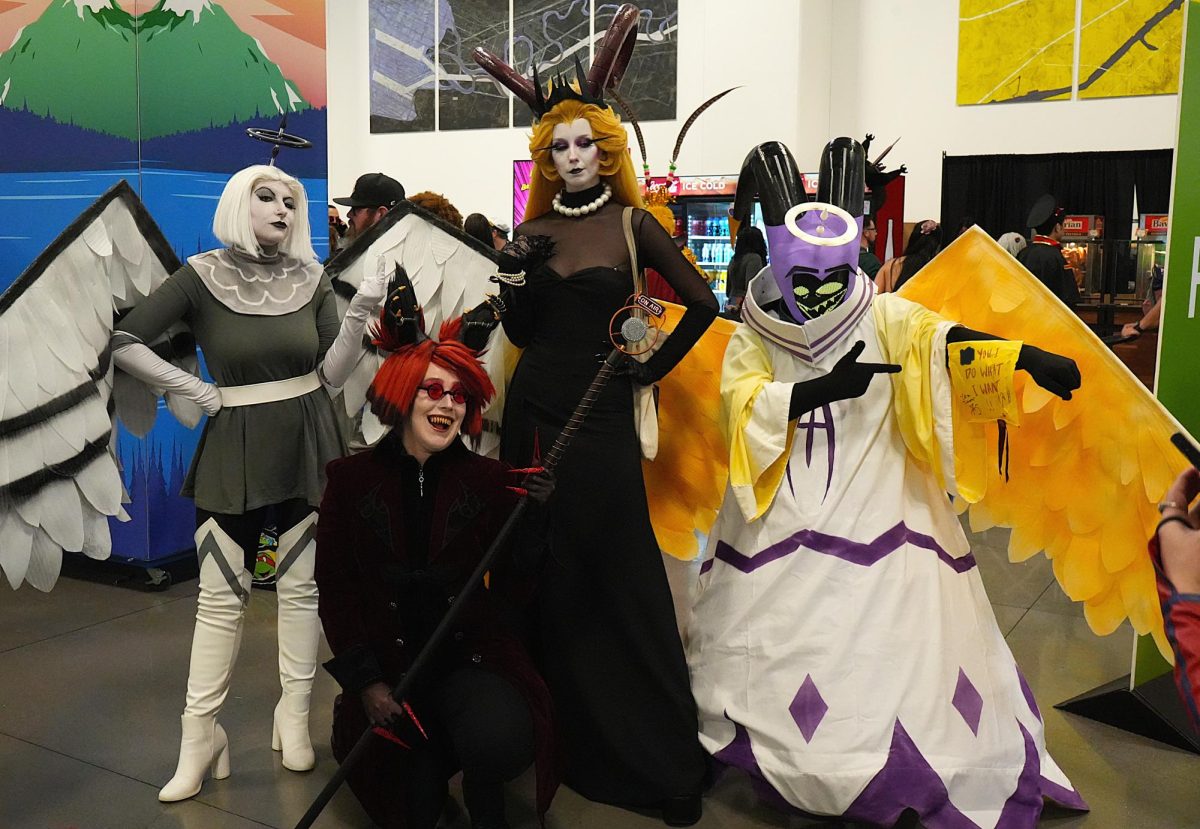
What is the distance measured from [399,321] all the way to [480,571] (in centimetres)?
58

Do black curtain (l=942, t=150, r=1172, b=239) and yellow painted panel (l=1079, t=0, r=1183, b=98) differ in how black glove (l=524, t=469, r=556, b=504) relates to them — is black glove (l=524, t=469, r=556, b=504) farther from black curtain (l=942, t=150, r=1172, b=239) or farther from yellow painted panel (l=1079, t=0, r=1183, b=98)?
yellow painted panel (l=1079, t=0, r=1183, b=98)

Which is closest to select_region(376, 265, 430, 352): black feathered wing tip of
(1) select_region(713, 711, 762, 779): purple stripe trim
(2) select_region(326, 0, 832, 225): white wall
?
(1) select_region(713, 711, 762, 779): purple stripe trim

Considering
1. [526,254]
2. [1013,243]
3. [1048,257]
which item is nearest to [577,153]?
[526,254]

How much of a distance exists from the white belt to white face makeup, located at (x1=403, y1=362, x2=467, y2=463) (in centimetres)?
55

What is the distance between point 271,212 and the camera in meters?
2.62

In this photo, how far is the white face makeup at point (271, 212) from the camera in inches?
103

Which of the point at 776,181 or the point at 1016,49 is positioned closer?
the point at 776,181

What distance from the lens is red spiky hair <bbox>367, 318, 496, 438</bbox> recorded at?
2252 mm

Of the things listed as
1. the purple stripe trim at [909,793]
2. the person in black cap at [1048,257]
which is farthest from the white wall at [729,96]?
the purple stripe trim at [909,793]

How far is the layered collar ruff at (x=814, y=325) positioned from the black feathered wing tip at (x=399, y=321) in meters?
0.76

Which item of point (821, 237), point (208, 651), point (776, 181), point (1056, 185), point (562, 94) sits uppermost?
point (1056, 185)

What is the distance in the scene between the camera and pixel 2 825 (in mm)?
2438

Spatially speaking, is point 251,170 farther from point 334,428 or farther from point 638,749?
point 638,749

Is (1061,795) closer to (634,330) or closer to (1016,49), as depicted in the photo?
(634,330)
